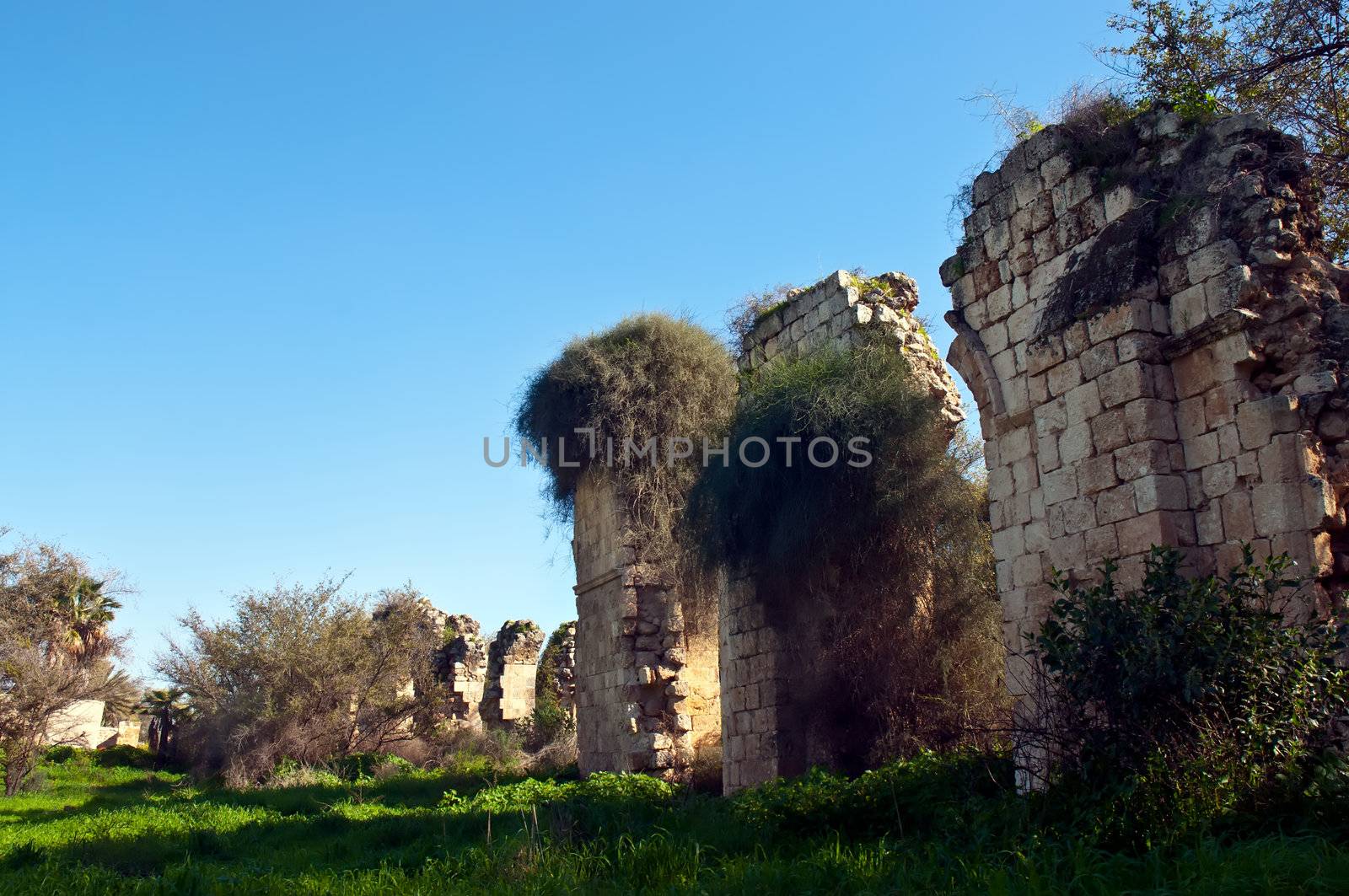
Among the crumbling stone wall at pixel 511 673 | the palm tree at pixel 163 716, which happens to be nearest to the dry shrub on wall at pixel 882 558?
the crumbling stone wall at pixel 511 673

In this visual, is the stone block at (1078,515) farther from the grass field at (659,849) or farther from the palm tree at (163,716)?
the palm tree at (163,716)

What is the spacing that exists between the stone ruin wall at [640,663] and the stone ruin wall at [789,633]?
139cm

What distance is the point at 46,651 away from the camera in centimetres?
2150

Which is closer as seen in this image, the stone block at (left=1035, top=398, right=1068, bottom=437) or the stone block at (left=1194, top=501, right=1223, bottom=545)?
the stone block at (left=1194, top=501, right=1223, bottom=545)

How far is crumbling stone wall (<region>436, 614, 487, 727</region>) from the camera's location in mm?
20734

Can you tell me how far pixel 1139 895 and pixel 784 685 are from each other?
19.2ft

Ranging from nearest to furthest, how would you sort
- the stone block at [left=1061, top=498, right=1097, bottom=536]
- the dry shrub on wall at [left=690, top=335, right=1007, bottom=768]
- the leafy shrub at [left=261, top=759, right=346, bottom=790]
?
the stone block at [left=1061, top=498, right=1097, bottom=536], the dry shrub on wall at [left=690, top=335, right=1007, bottom=768], the leafy shrub at [left=261, top=759, right=346, bottom=790]

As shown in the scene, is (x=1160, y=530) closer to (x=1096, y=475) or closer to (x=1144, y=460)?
(x=1144, y=460)

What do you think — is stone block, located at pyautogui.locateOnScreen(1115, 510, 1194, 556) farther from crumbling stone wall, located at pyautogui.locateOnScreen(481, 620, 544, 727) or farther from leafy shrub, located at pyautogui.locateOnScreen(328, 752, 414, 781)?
crumbling stone wall, located at pyautogui.locateOnScreen(481, 620, 544, 727)

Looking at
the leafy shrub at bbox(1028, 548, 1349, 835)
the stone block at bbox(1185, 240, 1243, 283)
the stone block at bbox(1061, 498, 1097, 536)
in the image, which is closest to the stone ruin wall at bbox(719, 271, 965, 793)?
the stone block at bbox(1061, 498, 1097, 536)

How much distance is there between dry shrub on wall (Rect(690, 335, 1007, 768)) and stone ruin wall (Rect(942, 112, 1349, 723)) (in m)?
1.54

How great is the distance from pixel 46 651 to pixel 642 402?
1586cm

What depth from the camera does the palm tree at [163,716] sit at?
21.0 meters

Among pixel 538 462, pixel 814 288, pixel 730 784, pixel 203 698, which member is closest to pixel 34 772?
pixel 203 698
